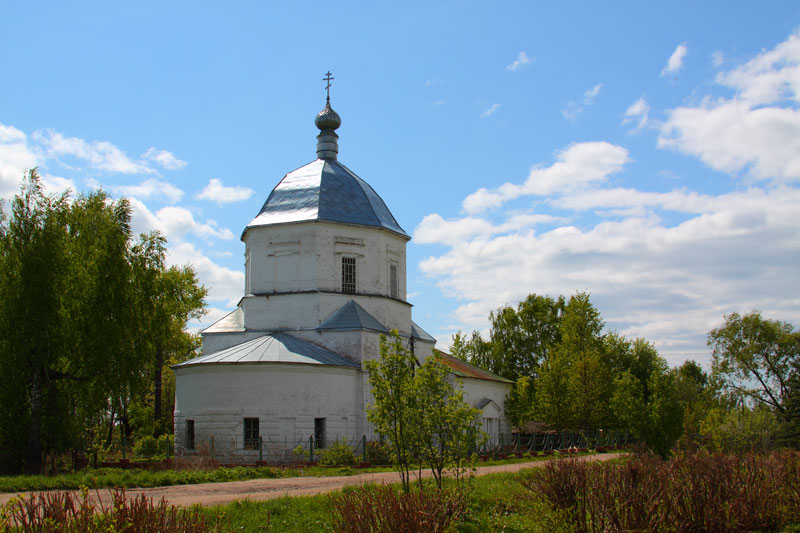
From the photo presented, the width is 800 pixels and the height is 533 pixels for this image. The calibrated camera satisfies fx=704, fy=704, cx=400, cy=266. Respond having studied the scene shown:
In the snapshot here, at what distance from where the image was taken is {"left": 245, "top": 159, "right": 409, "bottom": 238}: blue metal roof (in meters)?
29.6

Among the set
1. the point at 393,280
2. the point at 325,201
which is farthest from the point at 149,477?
the point at 393,280

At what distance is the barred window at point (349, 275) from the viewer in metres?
29.3

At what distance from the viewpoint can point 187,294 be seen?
41.9m

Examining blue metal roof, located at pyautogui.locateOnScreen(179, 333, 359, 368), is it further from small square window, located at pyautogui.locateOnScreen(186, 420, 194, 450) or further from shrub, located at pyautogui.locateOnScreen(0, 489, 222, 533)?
shrub, located at pyautogui.locateOnScreen(0, 489, 222, 533)

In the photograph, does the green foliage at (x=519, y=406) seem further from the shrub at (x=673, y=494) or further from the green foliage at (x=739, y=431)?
the shrub at (x=673, y=494)

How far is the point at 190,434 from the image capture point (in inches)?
989

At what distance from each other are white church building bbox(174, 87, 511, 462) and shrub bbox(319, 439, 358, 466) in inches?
43.0

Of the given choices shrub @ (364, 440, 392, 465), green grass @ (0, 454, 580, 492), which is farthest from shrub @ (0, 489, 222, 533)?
shrub @ (364, 440, 392, 465)

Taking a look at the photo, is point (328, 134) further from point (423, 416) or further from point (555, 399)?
point (423, 416)

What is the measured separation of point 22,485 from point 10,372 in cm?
472

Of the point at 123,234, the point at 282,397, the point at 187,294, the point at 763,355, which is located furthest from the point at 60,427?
the point at 763,355

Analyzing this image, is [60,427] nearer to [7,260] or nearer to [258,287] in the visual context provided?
[7,260]

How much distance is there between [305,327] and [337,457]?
6.92m

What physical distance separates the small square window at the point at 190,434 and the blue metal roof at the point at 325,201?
8792 mm
